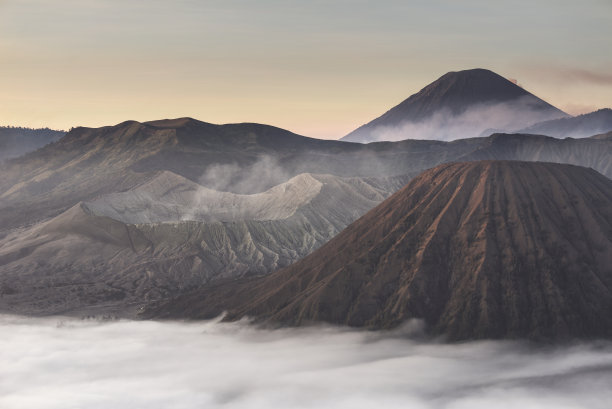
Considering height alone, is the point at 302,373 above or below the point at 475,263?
below

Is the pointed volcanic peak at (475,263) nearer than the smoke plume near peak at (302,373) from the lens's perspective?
No

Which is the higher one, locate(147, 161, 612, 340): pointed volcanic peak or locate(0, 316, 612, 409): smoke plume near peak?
locate(147, 161, 612, 340): pointed volcanic peak

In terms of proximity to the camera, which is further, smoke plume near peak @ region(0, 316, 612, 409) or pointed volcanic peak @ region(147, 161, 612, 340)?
pointed volcanic peak @ region(147, 161, 612, 340)

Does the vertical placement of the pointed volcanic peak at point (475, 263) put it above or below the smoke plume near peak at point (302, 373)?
above

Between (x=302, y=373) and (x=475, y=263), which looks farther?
(x=475, y=263)
